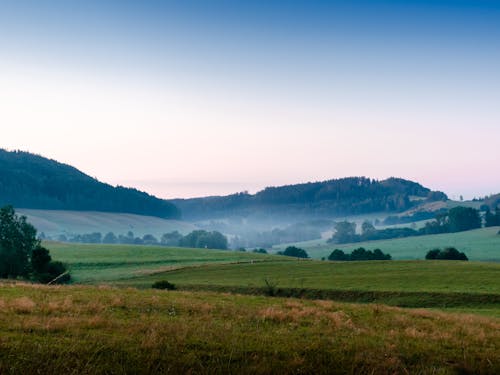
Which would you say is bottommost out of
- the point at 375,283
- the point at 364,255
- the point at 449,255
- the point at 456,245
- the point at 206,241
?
the point at 456,245

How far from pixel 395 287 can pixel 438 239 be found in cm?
13434

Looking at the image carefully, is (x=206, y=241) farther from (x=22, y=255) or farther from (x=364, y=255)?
(x=22, y=255)

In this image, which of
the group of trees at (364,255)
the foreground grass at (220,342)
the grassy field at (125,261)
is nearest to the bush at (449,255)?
the group of trees at (364,255)

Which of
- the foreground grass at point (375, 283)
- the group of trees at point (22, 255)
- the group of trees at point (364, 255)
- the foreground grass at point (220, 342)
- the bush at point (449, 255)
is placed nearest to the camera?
the foreground grass at point (220, 342)

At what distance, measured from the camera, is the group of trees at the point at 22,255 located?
247 ft

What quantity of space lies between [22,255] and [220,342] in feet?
254

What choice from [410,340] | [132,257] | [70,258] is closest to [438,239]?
[132,257]

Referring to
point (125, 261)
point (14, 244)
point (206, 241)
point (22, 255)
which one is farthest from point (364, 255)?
point (206, 241)

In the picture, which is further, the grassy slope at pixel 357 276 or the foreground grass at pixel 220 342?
the grassy slope at pixel 357 276

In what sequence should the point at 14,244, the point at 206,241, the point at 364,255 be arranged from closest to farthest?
the point at 14,244 < the point at 364,255 < the point at 206,241

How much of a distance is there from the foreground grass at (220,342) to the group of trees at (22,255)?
61446 millimetres

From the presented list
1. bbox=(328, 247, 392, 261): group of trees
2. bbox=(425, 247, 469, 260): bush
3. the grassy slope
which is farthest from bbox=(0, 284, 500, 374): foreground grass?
bbox=(328, 247, 392, 261): group of trees

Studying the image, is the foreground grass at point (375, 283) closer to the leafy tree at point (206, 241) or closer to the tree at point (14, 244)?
the tree at point (14, 244)

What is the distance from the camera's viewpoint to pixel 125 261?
9662cm
